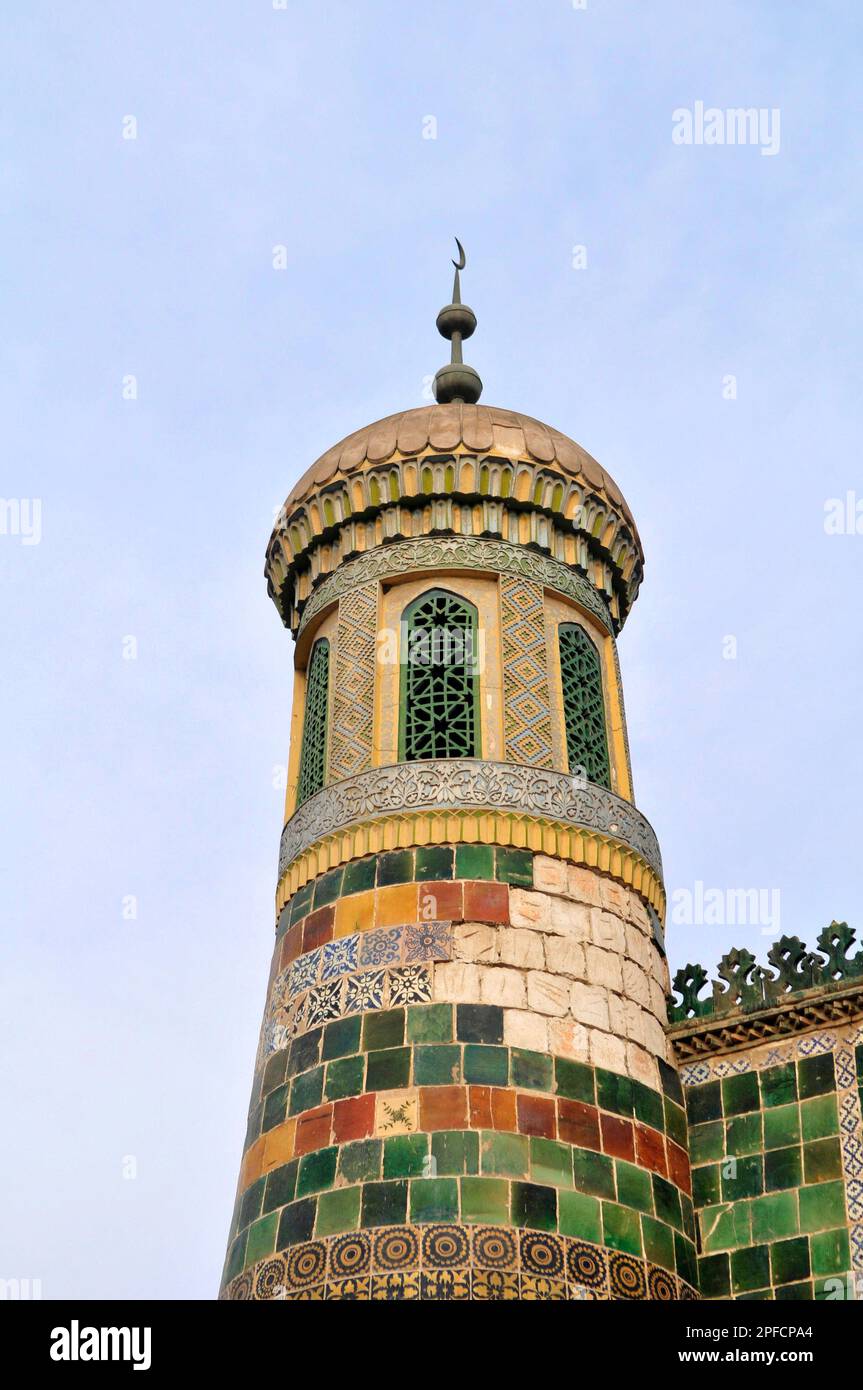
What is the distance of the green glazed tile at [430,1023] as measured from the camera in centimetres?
1253

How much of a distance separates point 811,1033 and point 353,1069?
3.11 m

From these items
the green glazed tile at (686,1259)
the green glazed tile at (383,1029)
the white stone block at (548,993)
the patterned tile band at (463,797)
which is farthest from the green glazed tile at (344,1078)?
the green glazed tile at (686,1259)

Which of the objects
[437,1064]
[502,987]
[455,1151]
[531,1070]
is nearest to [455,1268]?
[455,1151]

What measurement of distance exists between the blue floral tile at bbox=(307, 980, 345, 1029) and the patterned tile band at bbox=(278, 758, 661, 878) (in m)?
1.32

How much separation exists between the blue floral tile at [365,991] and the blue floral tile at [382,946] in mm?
96

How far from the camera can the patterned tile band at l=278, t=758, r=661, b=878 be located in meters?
13.8

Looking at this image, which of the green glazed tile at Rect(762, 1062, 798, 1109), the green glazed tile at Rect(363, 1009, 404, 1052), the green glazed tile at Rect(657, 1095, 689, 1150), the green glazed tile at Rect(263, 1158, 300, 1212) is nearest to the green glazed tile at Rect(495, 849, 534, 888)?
the green glazed tile at Rect(363, 1009, 404, 1052)

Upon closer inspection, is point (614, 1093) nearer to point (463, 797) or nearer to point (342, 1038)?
Result: point (342, 1038)

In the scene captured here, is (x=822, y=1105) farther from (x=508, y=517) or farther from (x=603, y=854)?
(x=508, y=517)

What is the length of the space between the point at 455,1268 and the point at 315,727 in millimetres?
5156

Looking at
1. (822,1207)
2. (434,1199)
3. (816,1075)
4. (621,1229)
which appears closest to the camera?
(434,1199)

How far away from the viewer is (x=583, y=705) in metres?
15.1

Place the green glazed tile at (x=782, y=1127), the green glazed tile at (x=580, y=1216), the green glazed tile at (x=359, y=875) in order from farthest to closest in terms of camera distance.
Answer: the green glazed tile at (x=359, y=875)
the green glazed tile at (x=782, y=1127)
the green glazed tile at (x=580, y=1216)

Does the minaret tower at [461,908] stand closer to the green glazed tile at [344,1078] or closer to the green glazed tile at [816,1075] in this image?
the green glazed tile at [344,1078]
